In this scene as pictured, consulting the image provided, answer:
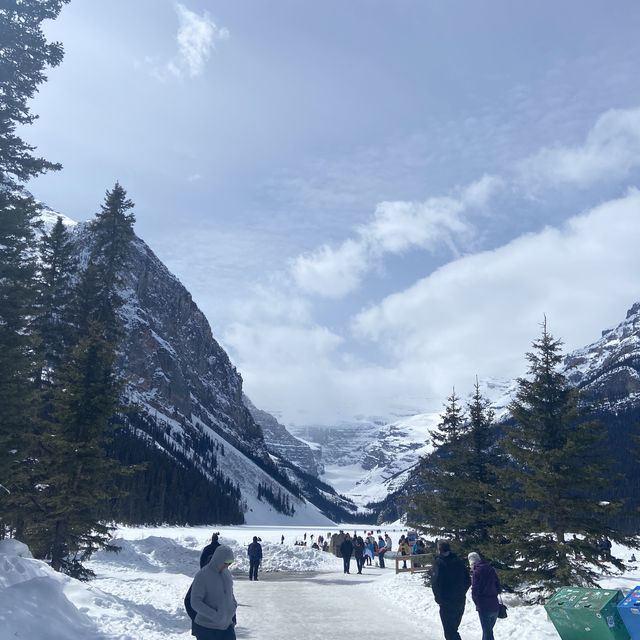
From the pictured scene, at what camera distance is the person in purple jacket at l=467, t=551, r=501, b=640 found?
10.4 meters

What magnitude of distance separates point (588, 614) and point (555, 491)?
7.29 meters

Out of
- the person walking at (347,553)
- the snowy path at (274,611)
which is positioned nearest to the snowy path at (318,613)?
the snowy path at (274,611)

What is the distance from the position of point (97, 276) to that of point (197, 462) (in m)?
129

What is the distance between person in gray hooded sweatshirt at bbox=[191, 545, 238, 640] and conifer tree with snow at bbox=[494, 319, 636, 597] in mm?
9950

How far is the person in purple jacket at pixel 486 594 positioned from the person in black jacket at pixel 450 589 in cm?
19

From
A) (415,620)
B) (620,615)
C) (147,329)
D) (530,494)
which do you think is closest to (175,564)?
(415,620)

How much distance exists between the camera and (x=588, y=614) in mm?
8852

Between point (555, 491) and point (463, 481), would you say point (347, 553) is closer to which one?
point (463, 481)

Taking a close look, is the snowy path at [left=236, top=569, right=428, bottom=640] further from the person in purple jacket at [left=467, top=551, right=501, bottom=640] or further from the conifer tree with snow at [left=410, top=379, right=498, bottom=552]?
the conifer tree with snow at [left=410, top=379, right=498, bottom=552]

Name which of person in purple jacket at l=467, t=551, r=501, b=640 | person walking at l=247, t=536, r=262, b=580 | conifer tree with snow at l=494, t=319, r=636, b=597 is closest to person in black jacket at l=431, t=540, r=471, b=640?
person in purple jacket at l=467, t=551, r=501, b=640

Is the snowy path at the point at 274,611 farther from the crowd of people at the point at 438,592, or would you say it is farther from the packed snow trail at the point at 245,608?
the crowd of people at the point at 438,592

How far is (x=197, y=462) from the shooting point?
14925 cm

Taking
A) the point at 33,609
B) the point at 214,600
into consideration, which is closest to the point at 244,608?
the point at 33,609

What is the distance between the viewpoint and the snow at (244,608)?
1055 centimetres
